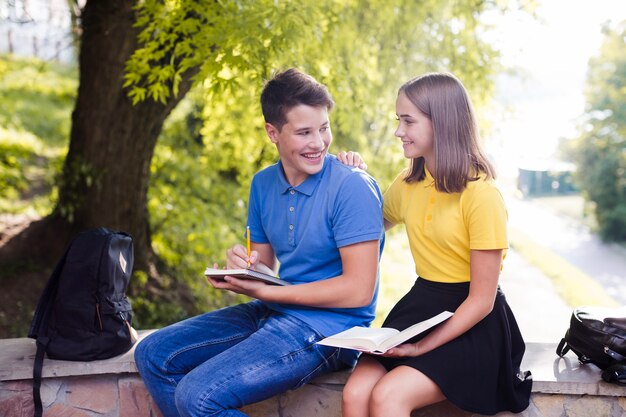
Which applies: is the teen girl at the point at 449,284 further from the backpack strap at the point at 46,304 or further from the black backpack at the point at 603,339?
the backpack strap at the point at 46,304

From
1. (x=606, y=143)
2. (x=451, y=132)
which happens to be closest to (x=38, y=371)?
(x=451, y=132)

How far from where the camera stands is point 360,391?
2422 mm

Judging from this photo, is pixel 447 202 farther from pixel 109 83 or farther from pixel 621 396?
pixel 109 83

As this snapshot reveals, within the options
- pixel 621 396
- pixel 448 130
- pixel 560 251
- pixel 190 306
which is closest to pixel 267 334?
pixel 448 130

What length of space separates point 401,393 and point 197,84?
2.09 m

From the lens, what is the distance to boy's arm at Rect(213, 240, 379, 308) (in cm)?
256

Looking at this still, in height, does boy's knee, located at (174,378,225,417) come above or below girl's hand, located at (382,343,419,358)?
below

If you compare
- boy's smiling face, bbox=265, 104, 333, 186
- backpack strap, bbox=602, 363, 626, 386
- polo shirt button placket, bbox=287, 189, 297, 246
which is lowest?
backpack strap, bbox=602, 363, 626, 386

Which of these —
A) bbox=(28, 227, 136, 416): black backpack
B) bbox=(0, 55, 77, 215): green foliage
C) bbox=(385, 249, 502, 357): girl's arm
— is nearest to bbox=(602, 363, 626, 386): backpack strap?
bbox=(385, 249, 502, 357): girl's arm

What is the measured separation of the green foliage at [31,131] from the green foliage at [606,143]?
9.93 metres

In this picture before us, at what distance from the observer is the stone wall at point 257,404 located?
106 inches

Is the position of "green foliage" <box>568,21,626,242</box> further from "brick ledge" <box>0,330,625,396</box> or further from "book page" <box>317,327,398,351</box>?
"book page" <box>317,327,398,351</box>

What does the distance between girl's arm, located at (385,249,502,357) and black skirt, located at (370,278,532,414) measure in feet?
0.13

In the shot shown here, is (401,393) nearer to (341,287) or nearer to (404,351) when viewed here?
(404,351)
